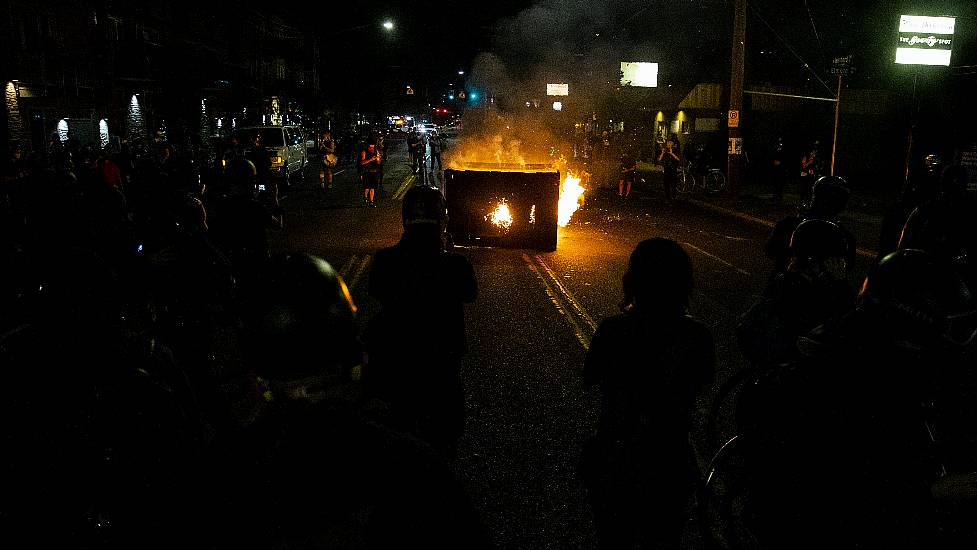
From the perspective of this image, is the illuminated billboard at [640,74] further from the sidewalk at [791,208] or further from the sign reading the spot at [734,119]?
the sign reading the spot at [734,119]

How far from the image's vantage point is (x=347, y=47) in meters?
74.0

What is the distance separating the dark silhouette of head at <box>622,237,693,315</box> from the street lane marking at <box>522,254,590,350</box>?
169 inches

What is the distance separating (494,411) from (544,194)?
7268mm

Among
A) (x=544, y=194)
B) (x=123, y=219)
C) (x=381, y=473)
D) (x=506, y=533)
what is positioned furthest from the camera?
(x=544, y=194)

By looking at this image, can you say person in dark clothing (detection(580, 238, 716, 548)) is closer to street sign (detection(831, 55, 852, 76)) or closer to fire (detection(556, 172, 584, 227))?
fire (detection(556, 172, 584, 227))

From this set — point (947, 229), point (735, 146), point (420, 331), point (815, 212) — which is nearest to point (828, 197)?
point (815, 212)

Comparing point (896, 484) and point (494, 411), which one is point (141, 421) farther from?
point (896, 484)

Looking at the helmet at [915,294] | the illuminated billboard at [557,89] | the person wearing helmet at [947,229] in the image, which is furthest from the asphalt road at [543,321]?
the illuminated billboard at [557,89]

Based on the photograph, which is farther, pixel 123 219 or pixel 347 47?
pixel 347 47

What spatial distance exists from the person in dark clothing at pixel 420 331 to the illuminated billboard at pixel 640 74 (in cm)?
4671

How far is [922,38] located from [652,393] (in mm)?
20547

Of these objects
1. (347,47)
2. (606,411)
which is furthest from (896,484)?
(347,47)

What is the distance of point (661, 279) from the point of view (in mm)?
2818

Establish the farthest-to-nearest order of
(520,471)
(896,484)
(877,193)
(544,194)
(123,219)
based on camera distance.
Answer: (877,193) < (544,194) < (123,219) < (520,471) < (896,484)
